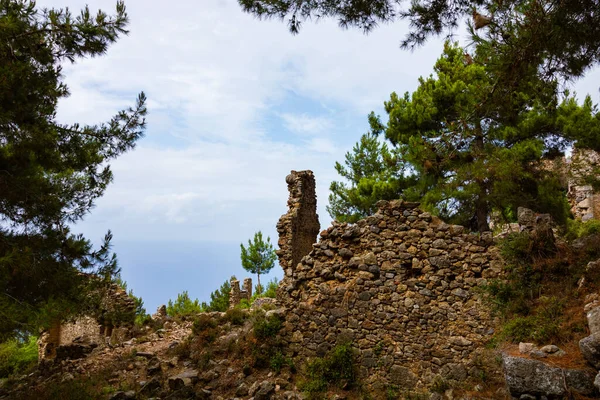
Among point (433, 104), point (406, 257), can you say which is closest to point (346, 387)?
point (406, 257)

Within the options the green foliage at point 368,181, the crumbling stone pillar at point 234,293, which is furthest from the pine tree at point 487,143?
the crumbling stone pillar at point 234,293

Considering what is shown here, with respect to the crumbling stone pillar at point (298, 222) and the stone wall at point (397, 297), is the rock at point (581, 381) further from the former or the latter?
the crumbling stone pillar at point (298, 222)

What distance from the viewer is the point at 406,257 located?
8766mm

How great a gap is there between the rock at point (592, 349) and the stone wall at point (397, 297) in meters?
2.48

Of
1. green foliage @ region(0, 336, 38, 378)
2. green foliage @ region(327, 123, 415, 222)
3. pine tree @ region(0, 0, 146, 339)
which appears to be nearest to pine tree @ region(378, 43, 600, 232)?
green foliage @ region(327, 123, 415, 222)

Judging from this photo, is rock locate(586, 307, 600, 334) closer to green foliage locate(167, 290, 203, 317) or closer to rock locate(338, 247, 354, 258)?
rock locate(338, 247, 354, 258)

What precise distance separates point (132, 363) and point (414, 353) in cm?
605

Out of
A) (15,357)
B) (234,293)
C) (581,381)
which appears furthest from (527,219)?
(15,357)

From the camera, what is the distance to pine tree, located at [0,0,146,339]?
792 centimetres

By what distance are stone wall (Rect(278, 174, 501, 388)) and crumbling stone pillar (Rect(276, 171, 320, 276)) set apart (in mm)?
4289

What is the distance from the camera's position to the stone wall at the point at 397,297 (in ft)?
26.5

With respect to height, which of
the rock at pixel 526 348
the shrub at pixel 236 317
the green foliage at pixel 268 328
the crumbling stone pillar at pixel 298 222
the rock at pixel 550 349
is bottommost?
the rock at pixel 550 349

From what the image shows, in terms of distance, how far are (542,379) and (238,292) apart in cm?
1897

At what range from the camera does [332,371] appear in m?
8.45
